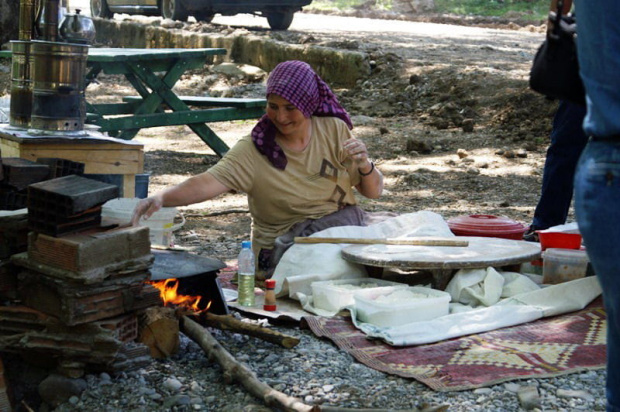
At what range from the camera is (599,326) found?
4.34 metres

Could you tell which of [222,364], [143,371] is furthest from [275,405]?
[143,371]

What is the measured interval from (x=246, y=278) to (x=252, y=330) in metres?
0.63

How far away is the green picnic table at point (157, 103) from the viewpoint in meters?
8.86

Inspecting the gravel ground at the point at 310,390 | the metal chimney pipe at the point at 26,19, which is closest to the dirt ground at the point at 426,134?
the metal chimney pipe at the point at 26,19

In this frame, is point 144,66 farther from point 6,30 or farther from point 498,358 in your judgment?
point 6,30

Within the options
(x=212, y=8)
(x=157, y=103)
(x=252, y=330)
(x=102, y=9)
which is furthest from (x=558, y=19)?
(x=102, y=9)

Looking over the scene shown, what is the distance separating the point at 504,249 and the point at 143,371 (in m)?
2.11

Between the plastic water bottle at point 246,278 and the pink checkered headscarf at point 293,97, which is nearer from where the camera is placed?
the plastic water bottle at point 246,278

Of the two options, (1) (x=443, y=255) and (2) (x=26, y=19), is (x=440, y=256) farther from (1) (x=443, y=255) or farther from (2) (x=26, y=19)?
(2) (x=26, y=19)

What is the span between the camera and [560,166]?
5840mm

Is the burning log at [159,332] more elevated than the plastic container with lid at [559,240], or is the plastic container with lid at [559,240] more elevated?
the plastic container with lid at [559,240]

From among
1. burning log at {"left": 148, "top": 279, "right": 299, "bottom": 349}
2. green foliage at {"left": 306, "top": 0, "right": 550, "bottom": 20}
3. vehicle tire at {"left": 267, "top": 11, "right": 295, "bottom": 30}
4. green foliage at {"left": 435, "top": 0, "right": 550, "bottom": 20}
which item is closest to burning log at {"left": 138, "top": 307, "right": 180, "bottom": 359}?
burning log at {"left": 148, "top": 279, "right": 299, "bottom": 349}

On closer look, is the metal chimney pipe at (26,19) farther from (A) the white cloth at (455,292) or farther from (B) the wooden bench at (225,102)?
(B) the wooden bench at (225,102)

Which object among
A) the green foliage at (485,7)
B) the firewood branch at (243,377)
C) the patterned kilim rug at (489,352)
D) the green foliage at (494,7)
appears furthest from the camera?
the green foliage at (494,7)
